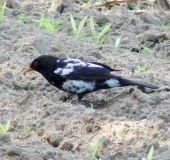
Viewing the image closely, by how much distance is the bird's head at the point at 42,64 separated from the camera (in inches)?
246

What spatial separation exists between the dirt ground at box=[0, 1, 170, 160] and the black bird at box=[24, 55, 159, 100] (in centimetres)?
14

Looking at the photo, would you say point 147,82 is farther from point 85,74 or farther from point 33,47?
point 33,47

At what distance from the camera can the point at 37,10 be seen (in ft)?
27.6

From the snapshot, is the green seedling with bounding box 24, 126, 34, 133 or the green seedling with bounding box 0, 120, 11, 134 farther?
the green seedling with bounding box 24, 126, 34, 133

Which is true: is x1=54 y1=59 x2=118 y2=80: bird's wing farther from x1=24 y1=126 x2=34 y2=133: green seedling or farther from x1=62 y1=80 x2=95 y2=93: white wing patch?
x1=24 y1=126 x2=34 y2=133: green seedling

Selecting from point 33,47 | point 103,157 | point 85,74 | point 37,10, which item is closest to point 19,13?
point 37,10

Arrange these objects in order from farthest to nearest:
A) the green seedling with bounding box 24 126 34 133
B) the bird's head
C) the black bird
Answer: the bird's head, the black bird, the green seedling with bounding box 24 126 34 133

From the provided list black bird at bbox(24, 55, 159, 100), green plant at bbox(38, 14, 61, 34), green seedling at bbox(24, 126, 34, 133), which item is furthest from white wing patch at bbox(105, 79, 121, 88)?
green plant at bbox(38, 14, 61, 34)

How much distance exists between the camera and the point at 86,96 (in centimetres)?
653

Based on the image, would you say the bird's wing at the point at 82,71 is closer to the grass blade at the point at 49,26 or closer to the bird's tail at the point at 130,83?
A: the bird's tail at the point at 130,83

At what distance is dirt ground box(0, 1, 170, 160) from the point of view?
4625 mm

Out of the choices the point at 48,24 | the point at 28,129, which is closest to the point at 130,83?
the point at 28,129

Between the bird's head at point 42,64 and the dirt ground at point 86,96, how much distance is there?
0.51 ft

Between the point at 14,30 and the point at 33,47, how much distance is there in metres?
0.56
